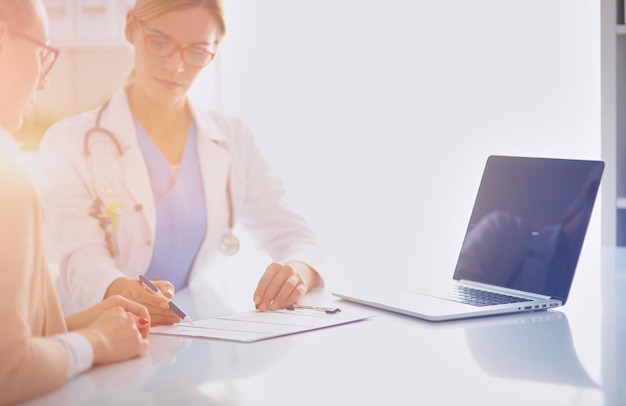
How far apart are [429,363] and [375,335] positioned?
0.58 feet

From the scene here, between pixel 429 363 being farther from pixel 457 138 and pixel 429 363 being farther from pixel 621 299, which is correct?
pixel 457 138

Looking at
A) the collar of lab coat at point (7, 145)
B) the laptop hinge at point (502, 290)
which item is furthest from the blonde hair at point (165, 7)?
the collar of lab coat at point (7, 145)

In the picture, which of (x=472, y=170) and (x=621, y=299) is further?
(x=472, y=170)

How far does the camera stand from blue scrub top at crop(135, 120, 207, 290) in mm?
2221

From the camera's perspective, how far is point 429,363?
1048mm

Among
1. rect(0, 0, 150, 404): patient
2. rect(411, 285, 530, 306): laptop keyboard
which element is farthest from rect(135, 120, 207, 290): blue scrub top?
rect(0, 0, 150, 404): patient

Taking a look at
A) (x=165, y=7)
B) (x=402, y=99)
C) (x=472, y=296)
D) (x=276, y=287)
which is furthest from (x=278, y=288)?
(x=402, y=99)

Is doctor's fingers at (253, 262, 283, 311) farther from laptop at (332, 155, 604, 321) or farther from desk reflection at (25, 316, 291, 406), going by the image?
desk reflection at (25, 316, 291, 406)

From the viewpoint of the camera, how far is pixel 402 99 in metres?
3.74

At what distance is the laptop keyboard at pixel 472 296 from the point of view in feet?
4.66

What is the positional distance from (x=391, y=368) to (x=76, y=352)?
38 centimetres

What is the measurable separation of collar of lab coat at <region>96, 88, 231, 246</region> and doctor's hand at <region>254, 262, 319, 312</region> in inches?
28.4

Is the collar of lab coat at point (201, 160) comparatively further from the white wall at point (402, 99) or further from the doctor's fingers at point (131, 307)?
the white wall at point (402, 99)

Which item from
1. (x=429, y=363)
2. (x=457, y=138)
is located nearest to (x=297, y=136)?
(x=457, y=138)
